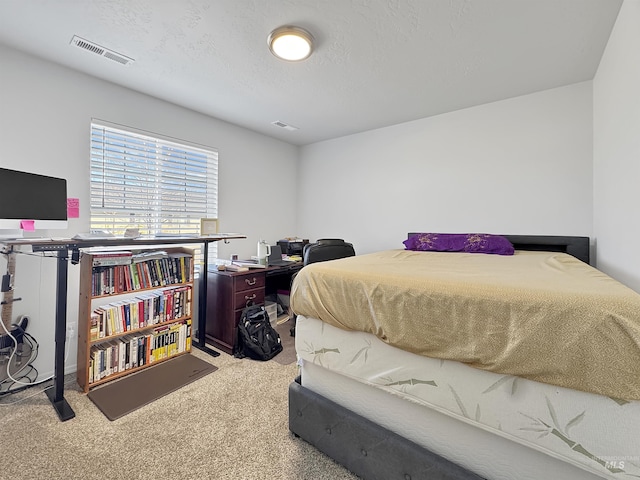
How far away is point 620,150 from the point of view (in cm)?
172

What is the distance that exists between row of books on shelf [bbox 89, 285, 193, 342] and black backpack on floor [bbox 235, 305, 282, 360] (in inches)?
21.7

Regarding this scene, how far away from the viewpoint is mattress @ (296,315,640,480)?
2.69 feet

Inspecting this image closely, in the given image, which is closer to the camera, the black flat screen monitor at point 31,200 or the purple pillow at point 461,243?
the black flat screen monitor at point 31,200

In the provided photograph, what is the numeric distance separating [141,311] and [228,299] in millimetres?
726

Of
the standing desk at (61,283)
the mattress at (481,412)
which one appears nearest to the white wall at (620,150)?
the mattress at (481,412)

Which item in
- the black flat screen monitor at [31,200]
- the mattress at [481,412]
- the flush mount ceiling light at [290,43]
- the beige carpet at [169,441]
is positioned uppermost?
the flush mount ceiling light at [290,43]

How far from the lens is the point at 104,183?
2.48 meters

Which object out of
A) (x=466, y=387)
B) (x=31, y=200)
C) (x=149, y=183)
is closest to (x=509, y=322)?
(x=466, y=387)

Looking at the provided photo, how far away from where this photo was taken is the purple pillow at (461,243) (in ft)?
8.56

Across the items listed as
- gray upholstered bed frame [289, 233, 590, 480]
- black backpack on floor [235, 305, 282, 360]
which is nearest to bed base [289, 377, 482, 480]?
gray upholstered bed frame [289, 233, 590, 480]

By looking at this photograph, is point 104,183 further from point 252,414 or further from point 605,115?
point 605,115

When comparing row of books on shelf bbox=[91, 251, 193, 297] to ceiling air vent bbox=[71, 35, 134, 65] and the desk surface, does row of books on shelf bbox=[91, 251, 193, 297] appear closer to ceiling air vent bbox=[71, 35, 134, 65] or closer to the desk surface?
the desk surface

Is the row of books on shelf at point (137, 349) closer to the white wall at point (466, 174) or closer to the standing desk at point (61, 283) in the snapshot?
the standing desk at point (61, 283)

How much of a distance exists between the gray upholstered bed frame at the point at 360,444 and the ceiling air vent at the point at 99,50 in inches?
104
